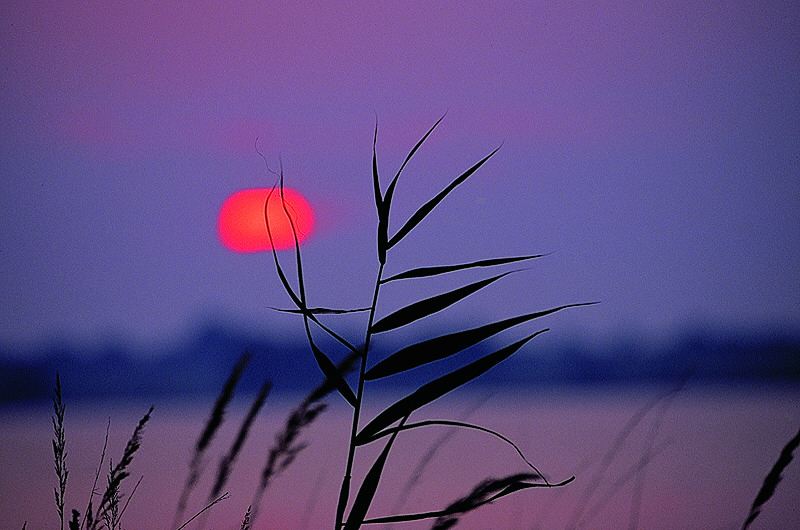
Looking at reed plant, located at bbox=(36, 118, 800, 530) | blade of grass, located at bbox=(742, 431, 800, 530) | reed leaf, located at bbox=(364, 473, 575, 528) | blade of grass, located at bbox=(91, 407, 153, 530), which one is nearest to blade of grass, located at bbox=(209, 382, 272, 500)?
reed plant, located at bbox=(36, 118, 800, 530)

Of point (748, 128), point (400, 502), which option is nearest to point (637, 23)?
point (748, 128)

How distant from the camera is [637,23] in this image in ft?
9.13

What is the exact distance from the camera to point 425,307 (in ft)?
2.79

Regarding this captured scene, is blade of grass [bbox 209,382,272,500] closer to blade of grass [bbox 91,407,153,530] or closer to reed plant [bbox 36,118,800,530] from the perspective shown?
reed plant [bbox 36,118,800,530]

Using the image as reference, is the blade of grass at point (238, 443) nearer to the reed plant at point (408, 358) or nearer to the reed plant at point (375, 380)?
the reed plant at point (375, 380)

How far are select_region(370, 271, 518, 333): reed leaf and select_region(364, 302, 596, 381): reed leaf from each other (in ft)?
0.11

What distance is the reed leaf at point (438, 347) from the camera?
0.80m

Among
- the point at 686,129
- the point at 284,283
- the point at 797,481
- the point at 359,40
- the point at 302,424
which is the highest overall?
the point at 359,40

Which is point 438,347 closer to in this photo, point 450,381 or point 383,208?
point 450,381

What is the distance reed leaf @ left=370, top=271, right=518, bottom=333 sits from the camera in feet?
2.72

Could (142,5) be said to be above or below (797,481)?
above

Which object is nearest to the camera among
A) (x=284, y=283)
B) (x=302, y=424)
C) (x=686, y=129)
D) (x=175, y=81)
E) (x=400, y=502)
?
(x=284, y=283)

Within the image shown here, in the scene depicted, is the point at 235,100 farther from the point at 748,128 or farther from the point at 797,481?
the point at 748,128

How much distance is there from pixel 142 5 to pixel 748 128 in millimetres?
2567
